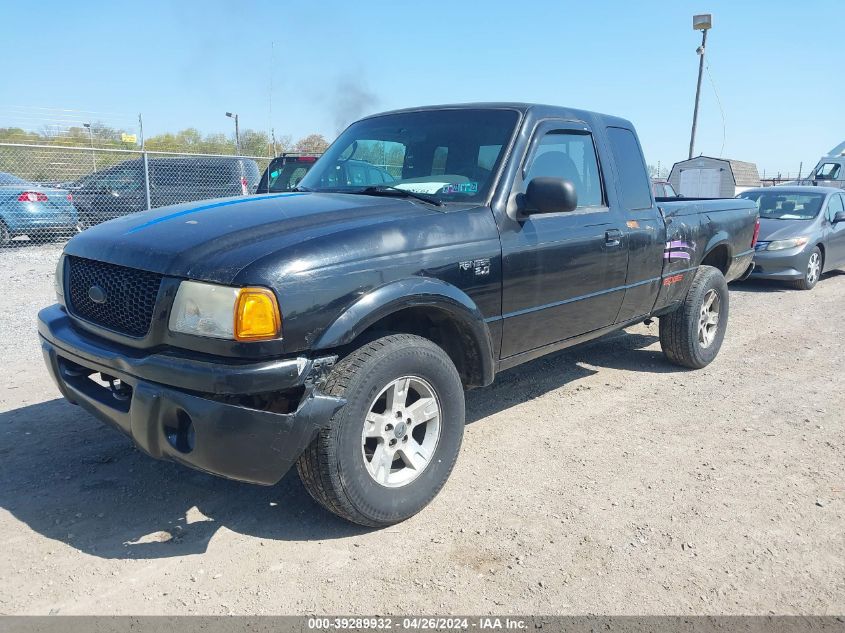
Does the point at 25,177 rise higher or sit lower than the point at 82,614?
higher

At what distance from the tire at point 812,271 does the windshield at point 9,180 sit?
12551mm

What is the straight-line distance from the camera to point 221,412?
8.43 ft

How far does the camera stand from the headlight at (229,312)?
2.59 metres

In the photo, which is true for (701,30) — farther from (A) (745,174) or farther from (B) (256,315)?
(B) (256,315)

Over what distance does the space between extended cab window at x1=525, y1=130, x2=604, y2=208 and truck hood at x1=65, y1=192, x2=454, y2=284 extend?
88 centimetres

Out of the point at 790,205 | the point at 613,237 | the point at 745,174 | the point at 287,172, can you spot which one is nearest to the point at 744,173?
the point at 745,174

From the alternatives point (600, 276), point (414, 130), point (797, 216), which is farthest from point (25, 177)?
point (797, 216)

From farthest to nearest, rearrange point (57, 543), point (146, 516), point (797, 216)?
point (797, 216)
point (146, 516)
point (57, 543)

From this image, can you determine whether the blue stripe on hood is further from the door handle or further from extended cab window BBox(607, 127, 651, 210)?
extended cab window BBox(607, 127, 651, 210)

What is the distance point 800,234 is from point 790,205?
3.94 ft

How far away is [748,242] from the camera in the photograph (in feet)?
21.0

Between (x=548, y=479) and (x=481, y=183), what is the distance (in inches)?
65.2

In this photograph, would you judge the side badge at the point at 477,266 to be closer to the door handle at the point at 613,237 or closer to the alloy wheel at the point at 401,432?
the alloy wheel at the point at 401,432

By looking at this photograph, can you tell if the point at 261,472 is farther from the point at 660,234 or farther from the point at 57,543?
the point at 660,234
